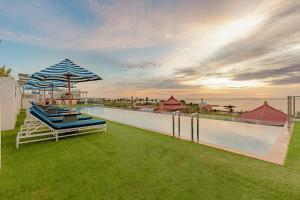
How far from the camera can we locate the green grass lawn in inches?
81.2

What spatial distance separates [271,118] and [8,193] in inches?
369

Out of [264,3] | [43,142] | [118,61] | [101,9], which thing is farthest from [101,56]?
[264,3]

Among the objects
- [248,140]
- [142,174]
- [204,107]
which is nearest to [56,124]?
[142,174]

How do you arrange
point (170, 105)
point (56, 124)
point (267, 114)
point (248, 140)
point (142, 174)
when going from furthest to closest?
1. point (170, 105)
2. point (267, 114)
3. point (56, 124)
4. point (248, 140)
5. point (142, 174)

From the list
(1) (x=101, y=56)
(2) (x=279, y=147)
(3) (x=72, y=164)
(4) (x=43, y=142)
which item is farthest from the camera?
(1) (x=101, y=56)

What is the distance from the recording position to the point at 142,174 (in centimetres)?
258

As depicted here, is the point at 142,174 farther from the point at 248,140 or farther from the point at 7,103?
the point at 7,103

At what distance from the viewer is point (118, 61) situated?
12242mm

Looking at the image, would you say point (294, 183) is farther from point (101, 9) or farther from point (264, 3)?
point (101, 9)

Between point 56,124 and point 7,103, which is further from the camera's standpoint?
point 7,103

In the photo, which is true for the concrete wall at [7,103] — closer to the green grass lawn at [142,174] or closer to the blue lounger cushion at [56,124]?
the blue lounger cushion at [56,124]

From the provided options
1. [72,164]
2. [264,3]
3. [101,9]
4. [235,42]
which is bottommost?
[72,164]

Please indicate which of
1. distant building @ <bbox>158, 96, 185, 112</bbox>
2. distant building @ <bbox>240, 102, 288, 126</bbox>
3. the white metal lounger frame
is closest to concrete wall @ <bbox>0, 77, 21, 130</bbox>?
the white metal lounger frame

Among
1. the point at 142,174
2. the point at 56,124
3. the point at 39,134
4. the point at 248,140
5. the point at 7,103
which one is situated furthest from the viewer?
the point at 7,103
